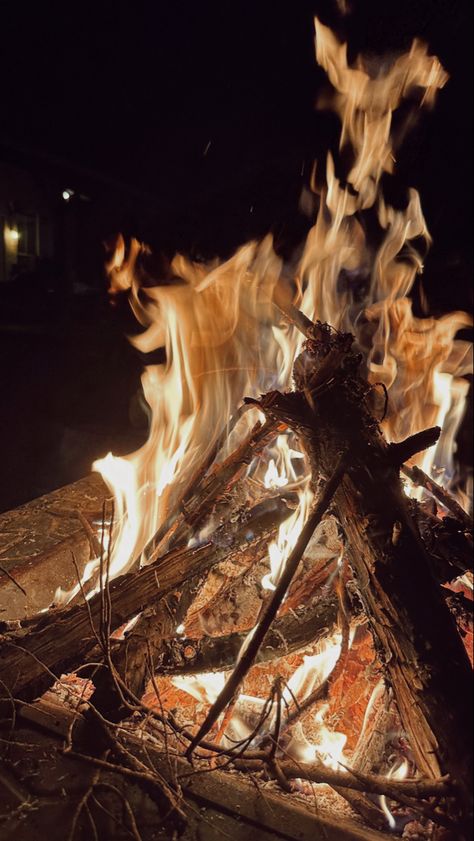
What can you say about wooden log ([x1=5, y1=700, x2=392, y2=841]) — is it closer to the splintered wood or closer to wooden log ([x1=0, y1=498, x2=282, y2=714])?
the splintered wood

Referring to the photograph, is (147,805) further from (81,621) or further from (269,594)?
(269,594)

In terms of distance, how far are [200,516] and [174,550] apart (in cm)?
36

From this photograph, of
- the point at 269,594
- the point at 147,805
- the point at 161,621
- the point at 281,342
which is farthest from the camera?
the point at 281,342

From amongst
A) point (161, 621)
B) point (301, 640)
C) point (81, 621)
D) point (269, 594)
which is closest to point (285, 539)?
point (269, 594)

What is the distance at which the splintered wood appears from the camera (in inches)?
74.9

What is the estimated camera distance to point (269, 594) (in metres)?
2.95

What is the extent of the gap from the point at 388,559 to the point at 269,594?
3.11ft

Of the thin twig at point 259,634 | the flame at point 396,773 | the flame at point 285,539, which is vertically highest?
the flame at point 285,539

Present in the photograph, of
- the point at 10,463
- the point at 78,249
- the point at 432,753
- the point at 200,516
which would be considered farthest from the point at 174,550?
the point at 78,249

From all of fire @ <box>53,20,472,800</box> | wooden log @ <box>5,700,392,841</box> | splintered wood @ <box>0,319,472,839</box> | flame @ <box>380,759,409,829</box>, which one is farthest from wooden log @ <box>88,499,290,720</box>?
flame @ <box>380,759,409,829</box>

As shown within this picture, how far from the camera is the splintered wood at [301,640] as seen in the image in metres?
1.90

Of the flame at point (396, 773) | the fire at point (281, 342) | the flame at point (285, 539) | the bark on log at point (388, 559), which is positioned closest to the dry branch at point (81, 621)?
the flame at point (285, 539)

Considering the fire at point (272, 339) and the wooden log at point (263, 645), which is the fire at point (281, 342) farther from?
the wooden log at point (263, 645)

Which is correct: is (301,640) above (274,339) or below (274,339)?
below
